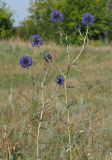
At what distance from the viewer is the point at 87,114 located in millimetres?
5445

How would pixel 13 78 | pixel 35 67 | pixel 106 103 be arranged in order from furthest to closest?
pixel 35 67
pixel 13 78
pixel 106 103

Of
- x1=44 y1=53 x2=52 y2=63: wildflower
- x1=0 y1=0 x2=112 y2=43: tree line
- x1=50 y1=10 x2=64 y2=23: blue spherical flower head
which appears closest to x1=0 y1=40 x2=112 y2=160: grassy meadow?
x1=44 y1=53 x2=52 y2=63: wildflower

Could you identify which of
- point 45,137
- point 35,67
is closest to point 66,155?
point 45,137

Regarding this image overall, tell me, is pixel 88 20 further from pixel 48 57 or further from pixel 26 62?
pixel 26 62

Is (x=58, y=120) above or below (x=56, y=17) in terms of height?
below

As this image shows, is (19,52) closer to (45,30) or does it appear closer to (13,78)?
(13,78)

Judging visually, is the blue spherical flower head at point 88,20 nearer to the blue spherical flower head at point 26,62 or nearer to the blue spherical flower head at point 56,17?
the blue spherical flower head at point 56,17

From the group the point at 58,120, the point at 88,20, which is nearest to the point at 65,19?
the point at 58,120

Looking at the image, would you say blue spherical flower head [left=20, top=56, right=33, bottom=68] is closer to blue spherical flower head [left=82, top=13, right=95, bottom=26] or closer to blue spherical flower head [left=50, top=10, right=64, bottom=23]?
blue spherical flower head [left=50, top=10, right=64, bottom=23]

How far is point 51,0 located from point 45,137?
74.6 feet

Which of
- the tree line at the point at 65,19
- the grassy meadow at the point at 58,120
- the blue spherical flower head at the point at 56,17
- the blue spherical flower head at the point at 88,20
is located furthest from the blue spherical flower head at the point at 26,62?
the tree line at the point at 65,19

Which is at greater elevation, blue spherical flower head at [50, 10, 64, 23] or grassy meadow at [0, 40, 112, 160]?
blue spherical flower head at [50, 10, 64, 23]

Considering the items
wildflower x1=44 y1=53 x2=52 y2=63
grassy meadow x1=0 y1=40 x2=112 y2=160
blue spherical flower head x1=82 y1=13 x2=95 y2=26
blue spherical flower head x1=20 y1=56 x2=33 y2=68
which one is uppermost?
blue spherical flower head x1=82 y1=13 x2=95 y2=26

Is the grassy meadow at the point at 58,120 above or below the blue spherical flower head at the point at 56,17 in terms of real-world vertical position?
below
